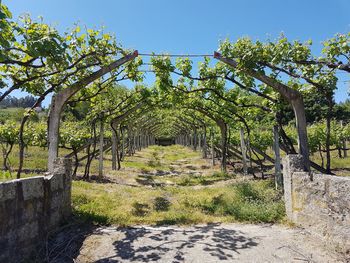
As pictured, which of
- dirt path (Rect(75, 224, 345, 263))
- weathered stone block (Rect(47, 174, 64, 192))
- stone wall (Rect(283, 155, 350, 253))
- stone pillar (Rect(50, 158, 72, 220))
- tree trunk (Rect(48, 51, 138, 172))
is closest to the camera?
stone wall (Rect(283, 155, 350, 253))

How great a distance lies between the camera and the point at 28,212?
5531mm

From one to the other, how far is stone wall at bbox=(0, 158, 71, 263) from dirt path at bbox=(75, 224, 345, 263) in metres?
0.90

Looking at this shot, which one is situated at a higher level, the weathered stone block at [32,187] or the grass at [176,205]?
the weathered stone block at [32,187]

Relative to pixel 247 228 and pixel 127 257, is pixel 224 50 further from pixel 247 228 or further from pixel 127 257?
pixel 127 257

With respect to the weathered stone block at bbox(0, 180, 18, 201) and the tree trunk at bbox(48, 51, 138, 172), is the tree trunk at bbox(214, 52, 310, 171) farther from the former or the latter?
the weathered stone block at bbox(0, 180, 18, 201)

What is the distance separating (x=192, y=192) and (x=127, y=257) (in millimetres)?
5861

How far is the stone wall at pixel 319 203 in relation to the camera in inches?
205

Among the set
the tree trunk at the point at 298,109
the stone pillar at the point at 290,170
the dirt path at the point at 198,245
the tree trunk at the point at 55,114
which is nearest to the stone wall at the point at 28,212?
the dirt path at the point at 198,245

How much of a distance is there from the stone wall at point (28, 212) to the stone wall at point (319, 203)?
5.33 meters

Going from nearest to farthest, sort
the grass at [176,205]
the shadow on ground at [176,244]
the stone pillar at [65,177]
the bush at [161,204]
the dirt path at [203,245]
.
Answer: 1. the dirt path at [203,245]
2. the shadow on ground at [176,244]
3. the stone pillar at [65,177]
4. the grass at [176,205]
5. the bush at [161,204]

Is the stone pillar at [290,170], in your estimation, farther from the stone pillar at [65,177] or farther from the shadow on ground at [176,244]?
the stone pillar at [65,177]

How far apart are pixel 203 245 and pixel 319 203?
244cm

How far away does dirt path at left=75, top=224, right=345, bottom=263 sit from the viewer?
533 cm

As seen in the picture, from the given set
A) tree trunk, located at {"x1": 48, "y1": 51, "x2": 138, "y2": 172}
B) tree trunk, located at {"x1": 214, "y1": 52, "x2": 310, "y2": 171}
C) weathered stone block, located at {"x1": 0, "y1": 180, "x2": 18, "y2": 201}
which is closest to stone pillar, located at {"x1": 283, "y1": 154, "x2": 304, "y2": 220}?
tree trunk, located at {"x1": 214, "y1": 52, "x2": 310, "y2": 171}
